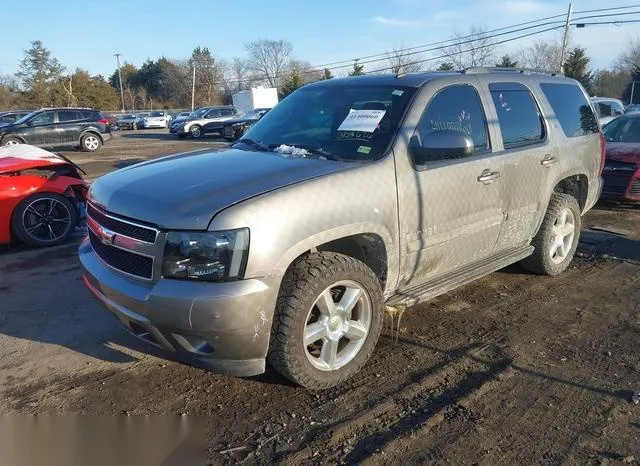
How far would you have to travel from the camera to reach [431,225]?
12.5 ft

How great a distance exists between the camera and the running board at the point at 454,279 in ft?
12.4

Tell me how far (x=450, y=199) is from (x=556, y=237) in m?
2.09

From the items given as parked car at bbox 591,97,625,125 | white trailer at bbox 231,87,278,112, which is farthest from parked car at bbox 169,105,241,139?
parked car at bbox 591,97,625,125

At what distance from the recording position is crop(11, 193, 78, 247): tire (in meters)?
6.61

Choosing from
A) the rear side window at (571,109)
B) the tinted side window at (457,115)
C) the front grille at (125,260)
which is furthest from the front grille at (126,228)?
the rear side window at (571,109)

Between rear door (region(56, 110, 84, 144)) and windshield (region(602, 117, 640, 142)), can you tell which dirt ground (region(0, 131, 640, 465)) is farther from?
rear door (region(56, 110, 84, 144))

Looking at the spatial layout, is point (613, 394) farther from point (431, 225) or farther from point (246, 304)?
point (246, 304)

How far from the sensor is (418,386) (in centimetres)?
341

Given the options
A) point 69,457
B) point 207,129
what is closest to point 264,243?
point 69,457

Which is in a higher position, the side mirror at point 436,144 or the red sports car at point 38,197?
the side mirror at point 436,144

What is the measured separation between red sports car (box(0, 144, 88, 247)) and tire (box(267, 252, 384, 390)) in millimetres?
4839

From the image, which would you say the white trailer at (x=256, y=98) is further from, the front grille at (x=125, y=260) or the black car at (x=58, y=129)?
the front grille at (x=125, y=260)

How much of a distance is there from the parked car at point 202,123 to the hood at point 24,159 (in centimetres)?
2428

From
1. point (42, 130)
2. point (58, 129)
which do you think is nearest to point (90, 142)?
point (58, 129)
